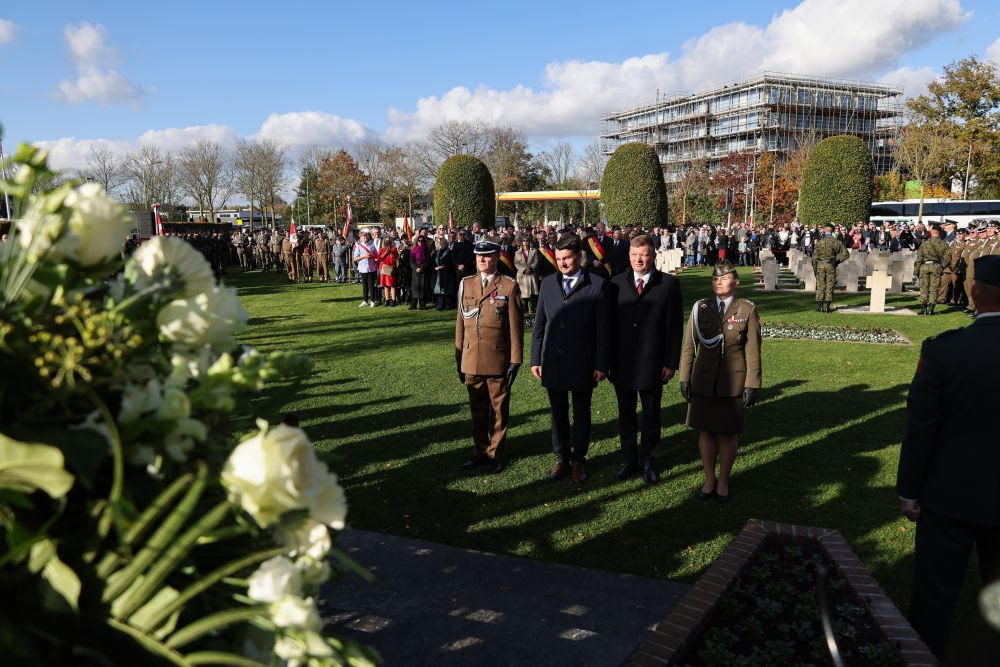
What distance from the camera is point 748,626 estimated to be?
353 cm

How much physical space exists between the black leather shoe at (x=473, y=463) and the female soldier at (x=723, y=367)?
1981 millimetres

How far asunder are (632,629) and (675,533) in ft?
4.64

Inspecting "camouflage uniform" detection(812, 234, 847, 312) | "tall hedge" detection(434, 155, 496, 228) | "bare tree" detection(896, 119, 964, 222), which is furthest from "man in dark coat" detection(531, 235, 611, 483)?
"bare tree" detection(896, 119, 964, 222)

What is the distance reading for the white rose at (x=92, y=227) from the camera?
121 cm

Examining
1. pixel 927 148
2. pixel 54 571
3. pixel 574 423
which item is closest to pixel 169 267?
pixel 54 571

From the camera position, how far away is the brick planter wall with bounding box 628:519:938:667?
309 cm

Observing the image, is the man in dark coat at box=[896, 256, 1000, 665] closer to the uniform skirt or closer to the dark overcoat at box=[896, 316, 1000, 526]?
the dark overcoat at box=[896, 316, 1000, 526]

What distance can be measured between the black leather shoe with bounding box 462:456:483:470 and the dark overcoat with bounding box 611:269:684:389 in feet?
5.05

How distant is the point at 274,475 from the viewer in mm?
1086

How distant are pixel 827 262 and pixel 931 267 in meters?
2.32

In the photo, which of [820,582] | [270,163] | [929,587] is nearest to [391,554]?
[929,587]

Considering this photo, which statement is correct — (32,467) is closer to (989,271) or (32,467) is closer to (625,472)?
(989,271)

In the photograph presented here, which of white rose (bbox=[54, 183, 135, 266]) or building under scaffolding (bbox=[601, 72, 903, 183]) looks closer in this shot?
white rose (bbox=[54, 183, 135, 266])

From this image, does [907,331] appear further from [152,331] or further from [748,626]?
[152,331]
